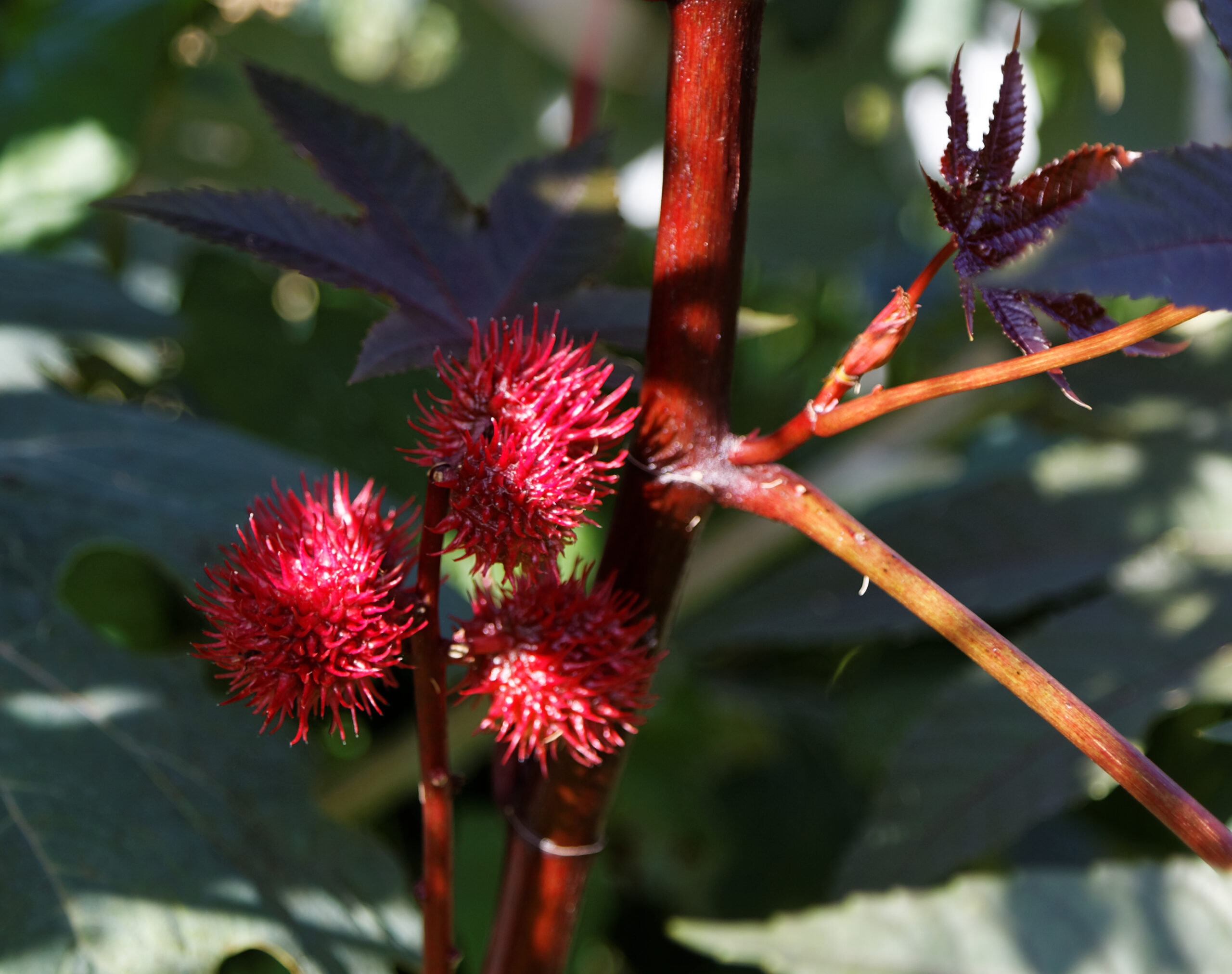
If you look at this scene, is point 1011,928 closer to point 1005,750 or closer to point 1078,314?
point 1005,750

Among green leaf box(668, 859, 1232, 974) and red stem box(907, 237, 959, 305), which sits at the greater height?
red stem box(907, 237, 959, 305)

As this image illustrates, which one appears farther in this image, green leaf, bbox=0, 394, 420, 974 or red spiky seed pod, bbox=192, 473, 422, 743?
green leaf, bbox=0, 394, 420, 974

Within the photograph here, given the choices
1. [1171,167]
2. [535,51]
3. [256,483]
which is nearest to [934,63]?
[535,51]

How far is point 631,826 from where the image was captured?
99 cm

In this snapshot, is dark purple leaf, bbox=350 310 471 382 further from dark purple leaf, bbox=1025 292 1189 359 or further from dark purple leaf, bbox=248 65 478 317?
→ dark purple leaf, bbox=1025 292 1189 359

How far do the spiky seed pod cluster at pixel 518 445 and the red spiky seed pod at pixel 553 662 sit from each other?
0.02 meters

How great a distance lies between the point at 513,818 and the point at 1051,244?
267 mm

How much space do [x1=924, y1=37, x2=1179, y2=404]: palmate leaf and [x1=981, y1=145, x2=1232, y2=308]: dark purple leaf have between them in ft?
0.08

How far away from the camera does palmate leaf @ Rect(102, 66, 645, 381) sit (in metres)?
0.35

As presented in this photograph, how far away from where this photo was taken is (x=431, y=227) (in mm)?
382

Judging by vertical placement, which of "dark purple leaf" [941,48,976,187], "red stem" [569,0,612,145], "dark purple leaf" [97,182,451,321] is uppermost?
"red stem" [569,0,612,145]

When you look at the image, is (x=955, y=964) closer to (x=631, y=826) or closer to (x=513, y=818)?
(x=513, y=818)

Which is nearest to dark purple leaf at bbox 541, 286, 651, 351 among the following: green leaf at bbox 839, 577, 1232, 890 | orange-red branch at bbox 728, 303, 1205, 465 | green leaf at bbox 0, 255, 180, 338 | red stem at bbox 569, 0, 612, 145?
orange-red branch at bbox 728, 303, 1205, 465

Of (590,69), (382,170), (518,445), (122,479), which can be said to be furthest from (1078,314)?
(590,69)
